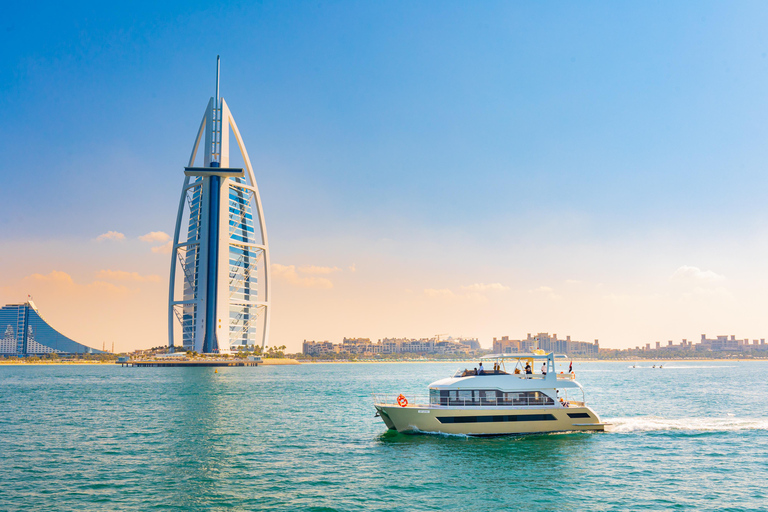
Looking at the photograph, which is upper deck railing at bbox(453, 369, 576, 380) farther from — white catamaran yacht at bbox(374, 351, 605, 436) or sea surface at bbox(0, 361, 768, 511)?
sea surface at bbox(0, 361, 768, 511)

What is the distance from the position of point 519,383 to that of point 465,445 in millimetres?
5072

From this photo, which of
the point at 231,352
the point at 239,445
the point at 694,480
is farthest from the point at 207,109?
the point at 694,480

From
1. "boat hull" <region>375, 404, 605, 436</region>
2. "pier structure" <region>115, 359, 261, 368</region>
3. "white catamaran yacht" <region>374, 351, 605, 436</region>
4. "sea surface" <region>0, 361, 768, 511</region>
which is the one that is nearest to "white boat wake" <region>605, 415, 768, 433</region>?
"sea surface" <region>0, 361, 768, 511</region>

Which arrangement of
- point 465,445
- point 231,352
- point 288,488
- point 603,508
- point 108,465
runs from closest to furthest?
point 603,508, point 288,488, point 108,465, point 465,445, point 231,352

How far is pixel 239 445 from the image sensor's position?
32906mm

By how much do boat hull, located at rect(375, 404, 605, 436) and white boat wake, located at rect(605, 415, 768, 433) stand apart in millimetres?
6255

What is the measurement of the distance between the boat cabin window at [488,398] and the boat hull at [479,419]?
53 cm

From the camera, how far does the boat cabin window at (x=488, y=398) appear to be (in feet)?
110

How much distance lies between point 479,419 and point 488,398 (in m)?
1.38

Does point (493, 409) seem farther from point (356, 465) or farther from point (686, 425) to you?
point (686, 425)

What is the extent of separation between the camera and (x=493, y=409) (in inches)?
1298

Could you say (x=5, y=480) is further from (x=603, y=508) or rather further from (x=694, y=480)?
(x=694, y=480)

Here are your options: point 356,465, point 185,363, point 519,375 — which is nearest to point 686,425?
point 519,375

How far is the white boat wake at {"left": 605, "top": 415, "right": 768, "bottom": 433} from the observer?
38500 millimetres
